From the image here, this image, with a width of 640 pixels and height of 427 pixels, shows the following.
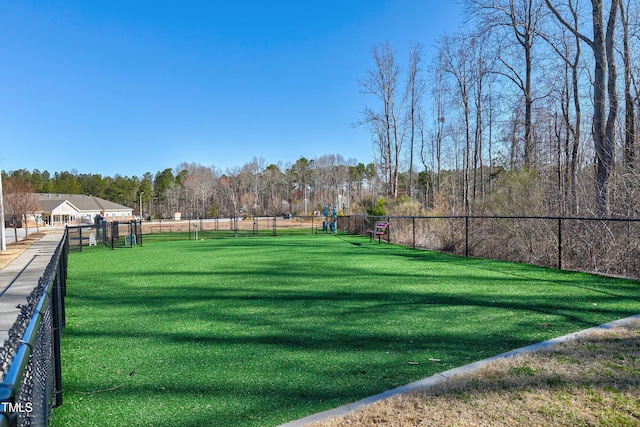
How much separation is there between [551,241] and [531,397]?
28.2ft

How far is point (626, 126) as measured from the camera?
10281mm

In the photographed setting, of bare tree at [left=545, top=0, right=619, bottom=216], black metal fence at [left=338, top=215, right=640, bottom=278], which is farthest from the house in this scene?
bare tree at [left=545, top=0, right=619, bottom=216]

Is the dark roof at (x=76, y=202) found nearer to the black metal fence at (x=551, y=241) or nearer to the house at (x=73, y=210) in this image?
the house at (x=73, y=210)

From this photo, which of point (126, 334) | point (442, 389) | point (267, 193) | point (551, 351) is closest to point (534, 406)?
point (442, 389)

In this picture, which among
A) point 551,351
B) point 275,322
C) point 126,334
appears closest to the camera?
point 551,351

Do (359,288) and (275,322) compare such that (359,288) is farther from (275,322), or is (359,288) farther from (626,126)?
(626,126)

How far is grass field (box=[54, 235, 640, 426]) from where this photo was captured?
124 inches

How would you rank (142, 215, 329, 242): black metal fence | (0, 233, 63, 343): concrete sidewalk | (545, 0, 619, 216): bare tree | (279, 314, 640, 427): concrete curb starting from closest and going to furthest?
(279, 314, 640, 427): concrete curb
(0, 233, 63, 343): concrete sidewalk
(545, 0, 619, 216): bare tree
(142, 215, 329, 242): black metal fence

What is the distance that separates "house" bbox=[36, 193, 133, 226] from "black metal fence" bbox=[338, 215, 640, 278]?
170ft

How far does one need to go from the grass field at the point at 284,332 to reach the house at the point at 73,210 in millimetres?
53608

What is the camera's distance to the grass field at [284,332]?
315 cm

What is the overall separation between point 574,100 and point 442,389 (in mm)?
16083

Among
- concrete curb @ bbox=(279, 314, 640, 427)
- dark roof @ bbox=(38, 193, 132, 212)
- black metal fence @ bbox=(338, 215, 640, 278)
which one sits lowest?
concrete curb @ bbox=(279, 314, 640, 427)

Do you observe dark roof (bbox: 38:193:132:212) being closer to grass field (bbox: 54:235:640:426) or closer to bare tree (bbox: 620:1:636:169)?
grass field (bbox: 54:235:640:426)
